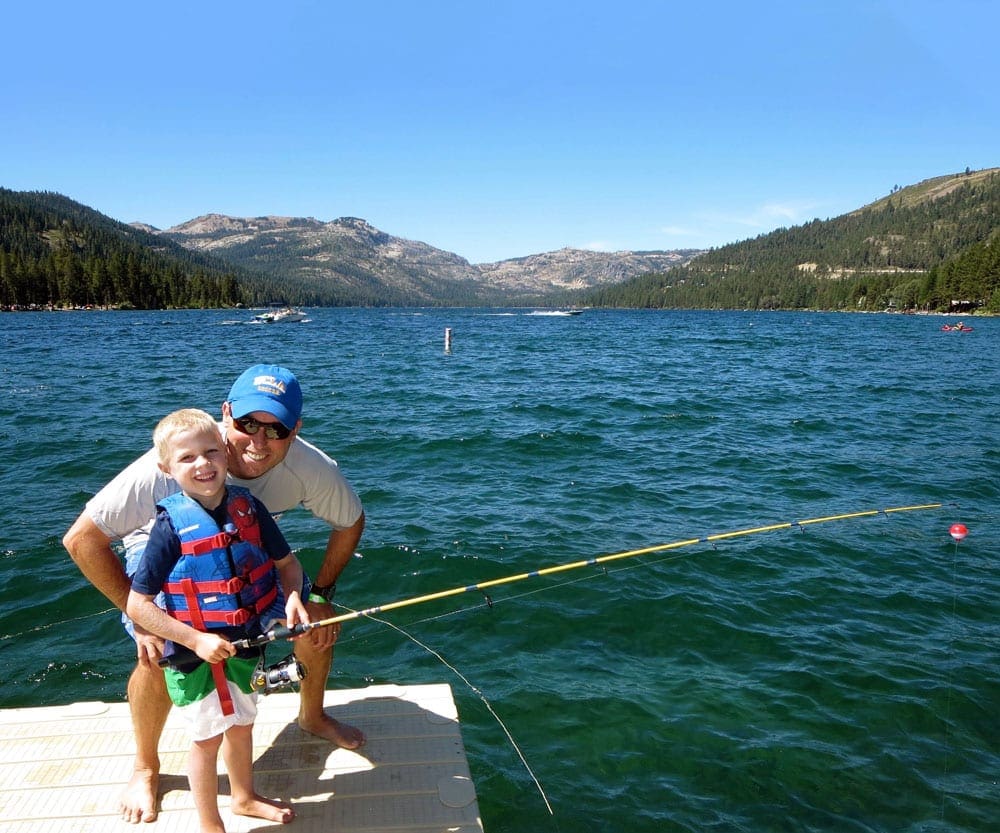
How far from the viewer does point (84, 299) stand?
5340 inches

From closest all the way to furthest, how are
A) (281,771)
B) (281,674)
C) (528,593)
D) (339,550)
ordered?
(281,674) < (281,771) < (339,550) < (528,593)

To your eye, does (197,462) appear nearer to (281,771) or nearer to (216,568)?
(216,568)

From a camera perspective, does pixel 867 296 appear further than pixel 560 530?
Yes

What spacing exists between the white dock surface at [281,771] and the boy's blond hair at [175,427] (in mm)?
2315

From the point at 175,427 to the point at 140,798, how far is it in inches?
95.6

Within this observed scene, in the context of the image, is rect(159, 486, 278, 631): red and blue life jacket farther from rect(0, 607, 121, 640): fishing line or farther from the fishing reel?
rect(0, 607, 121, 640): fishing line

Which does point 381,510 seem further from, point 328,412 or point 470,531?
point 328,412

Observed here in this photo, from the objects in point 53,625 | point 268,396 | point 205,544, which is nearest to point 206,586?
point 205,544

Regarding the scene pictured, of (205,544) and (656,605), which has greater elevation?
(205,544)

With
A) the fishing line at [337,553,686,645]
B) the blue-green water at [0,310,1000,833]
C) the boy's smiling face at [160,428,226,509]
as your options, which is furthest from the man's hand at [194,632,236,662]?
the fishing line at [337,553,686,645]

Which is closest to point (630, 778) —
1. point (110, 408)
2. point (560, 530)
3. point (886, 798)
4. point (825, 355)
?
point (886, 798)

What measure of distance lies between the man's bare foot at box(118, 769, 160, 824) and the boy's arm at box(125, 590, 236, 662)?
1.33m

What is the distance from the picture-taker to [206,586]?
3.42 m

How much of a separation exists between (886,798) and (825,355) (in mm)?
47953
